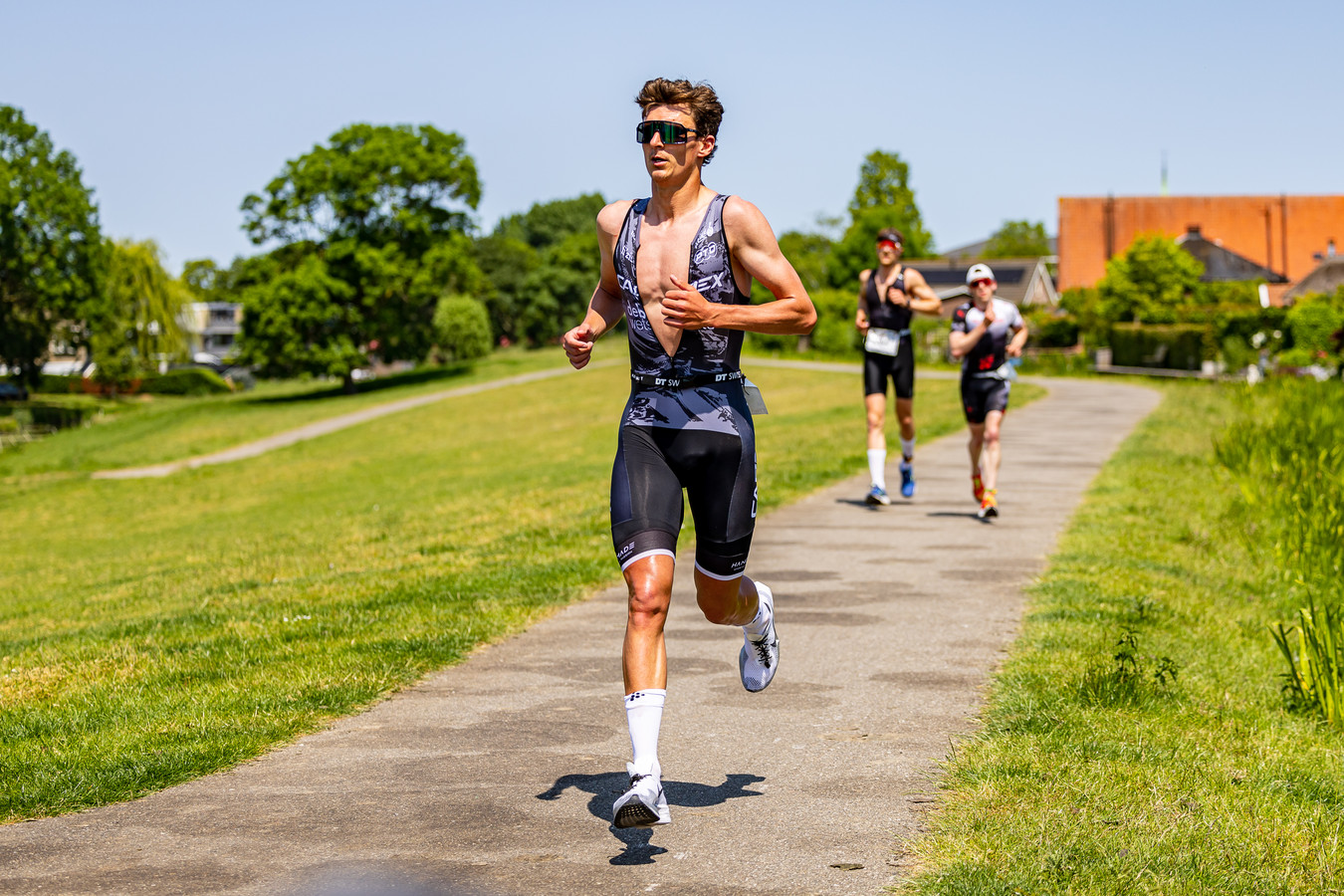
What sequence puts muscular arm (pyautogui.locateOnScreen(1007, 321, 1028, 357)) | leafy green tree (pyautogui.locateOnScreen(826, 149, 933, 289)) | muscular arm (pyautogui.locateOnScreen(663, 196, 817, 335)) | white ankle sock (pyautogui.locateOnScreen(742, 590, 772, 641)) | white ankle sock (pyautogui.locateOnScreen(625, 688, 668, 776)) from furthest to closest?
1. leafy green tree (pyautogui.locateOnScreen(826, 149, 933, 289))
2. muscular arm (pyautogui.locateOnScreen(1007, 321, 1028, 357))
3. white ankle sock (pyautogui.locateOnScreen(742, 590, 772, 641))
4. muscular arm (pyautogui.locateOnScreen(663, 196, 817, 335))
5. white ankle sock (pyautogui.locateOnScreen(625, 688, 668, 776))

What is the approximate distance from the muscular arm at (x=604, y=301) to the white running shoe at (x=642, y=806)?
4.58ft

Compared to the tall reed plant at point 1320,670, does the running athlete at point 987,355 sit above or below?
above

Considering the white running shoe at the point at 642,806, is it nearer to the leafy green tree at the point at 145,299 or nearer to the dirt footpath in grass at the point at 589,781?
the dirt footpath in grass at the point at 589,781

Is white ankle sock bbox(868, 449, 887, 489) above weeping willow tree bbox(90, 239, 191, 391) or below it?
below

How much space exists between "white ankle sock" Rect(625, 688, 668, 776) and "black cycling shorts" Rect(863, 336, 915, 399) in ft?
25.1

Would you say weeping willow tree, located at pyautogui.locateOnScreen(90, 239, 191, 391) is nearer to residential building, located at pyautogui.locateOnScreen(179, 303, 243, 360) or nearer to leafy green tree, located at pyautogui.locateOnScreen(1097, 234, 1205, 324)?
leafy green tree, located at pyautogui.locateOnScreen(1097, 234, 1205, 324)

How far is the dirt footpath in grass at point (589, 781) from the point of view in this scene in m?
3.87

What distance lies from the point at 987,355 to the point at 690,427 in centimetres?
718

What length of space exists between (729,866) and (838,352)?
2196 inches

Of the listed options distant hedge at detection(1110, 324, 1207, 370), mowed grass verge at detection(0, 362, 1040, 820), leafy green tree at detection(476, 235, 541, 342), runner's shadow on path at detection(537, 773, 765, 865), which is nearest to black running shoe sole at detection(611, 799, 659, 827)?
runner's shadow on path at detection(537, 773, 765, 865)

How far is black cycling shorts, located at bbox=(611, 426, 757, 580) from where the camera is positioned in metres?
4.39

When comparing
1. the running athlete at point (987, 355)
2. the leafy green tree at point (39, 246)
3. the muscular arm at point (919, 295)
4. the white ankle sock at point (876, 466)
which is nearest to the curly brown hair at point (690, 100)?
the muscular arm at point (919, 295)

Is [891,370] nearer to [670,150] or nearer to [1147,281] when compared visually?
[670,150]

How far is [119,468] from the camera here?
3488 cm
